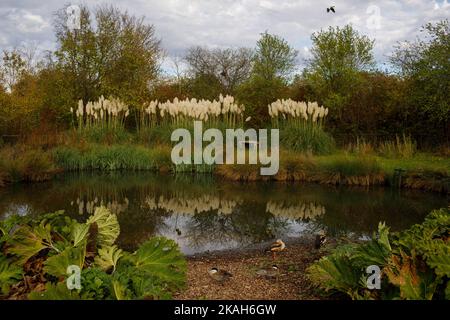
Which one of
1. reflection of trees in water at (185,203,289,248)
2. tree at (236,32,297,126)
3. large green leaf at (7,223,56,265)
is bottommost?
reflection of trees in water at (185,203,289,248)

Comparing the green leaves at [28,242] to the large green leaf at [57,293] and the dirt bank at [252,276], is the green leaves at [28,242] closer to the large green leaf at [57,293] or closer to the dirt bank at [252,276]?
the large green leaf at [57,293]

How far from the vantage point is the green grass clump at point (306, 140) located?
53.8ft

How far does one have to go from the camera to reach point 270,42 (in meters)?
25.1

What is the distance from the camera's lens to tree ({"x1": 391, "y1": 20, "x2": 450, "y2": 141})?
15711 mm

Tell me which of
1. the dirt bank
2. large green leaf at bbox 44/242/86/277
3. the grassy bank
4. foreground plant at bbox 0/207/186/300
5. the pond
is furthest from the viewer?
the grassy bank

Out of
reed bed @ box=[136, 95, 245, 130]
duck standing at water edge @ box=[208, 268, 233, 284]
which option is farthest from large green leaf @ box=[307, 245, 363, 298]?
reed bed @ box=[136, 95, 245, 130]

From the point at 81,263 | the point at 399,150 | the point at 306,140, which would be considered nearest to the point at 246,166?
the point at 306,140

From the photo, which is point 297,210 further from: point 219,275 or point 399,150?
point 399,150

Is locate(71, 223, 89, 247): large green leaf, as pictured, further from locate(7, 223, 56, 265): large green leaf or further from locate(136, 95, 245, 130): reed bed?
locate(136, 95, 245, 130): reed bed

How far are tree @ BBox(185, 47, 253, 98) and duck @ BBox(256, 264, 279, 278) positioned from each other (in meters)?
25.9

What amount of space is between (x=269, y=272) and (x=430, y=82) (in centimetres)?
1398
